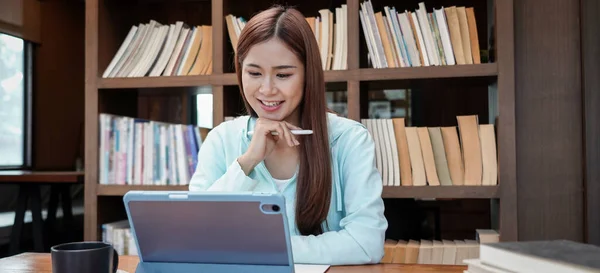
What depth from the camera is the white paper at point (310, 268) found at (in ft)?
3.51

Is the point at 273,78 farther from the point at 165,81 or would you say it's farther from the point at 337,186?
the point at 165,81

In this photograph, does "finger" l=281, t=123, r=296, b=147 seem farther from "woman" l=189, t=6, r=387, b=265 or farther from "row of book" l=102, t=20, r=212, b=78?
"row of book" l=102, t=20, r=212, b=78

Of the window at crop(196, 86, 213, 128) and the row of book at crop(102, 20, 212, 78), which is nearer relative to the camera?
the row of book at crop(102, 20, 212, 78)

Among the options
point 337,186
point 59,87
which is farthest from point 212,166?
point 59,87

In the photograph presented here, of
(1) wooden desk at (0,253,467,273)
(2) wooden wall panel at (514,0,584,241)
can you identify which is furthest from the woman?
(2) wooden wall panel at (514,0,584,241)

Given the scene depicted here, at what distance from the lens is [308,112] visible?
160cm

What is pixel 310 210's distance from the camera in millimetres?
1505

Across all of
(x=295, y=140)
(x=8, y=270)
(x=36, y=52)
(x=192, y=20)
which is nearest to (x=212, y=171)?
(x=295, y=140)

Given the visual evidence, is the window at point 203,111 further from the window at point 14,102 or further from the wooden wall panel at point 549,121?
the window at point 14,102

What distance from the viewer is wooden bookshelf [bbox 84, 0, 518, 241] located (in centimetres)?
213

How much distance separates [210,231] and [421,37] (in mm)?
1561

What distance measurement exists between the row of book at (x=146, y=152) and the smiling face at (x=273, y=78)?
0.94 metres

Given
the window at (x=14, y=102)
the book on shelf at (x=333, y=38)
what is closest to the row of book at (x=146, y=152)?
the book on shelf at (x=333, y=38)

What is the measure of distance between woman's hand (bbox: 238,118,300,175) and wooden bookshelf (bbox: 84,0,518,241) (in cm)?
73
